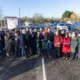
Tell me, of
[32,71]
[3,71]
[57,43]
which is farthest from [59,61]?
[3,71]

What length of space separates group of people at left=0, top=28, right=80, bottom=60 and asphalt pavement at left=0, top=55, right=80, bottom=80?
0.71m

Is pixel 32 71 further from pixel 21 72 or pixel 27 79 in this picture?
pixel 27 79

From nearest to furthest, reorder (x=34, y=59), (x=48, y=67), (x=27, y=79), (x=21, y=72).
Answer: (x=27, y=79), (x=21, y=72), (x=48, y=67), (x=34, y=59)

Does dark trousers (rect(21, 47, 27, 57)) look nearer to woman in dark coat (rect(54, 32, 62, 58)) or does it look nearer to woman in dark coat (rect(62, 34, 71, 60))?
woman in dark coat (rect(54, 32, 62, 58))

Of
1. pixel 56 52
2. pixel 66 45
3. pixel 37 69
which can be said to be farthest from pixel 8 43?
pixel 37 69

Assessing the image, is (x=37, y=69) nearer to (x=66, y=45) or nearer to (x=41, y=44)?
(x=66, y=45)

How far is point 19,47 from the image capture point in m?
14.2

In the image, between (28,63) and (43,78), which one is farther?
(28,63)

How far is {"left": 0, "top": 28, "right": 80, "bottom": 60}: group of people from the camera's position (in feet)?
43.8

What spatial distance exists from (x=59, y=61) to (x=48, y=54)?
5.36 ft

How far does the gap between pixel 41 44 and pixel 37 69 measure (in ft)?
12.8

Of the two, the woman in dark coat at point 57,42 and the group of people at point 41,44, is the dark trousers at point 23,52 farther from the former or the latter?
the woman in dark coat at point 57,42

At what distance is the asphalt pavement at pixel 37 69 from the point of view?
9.51 metres

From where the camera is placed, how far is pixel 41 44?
14555mm
